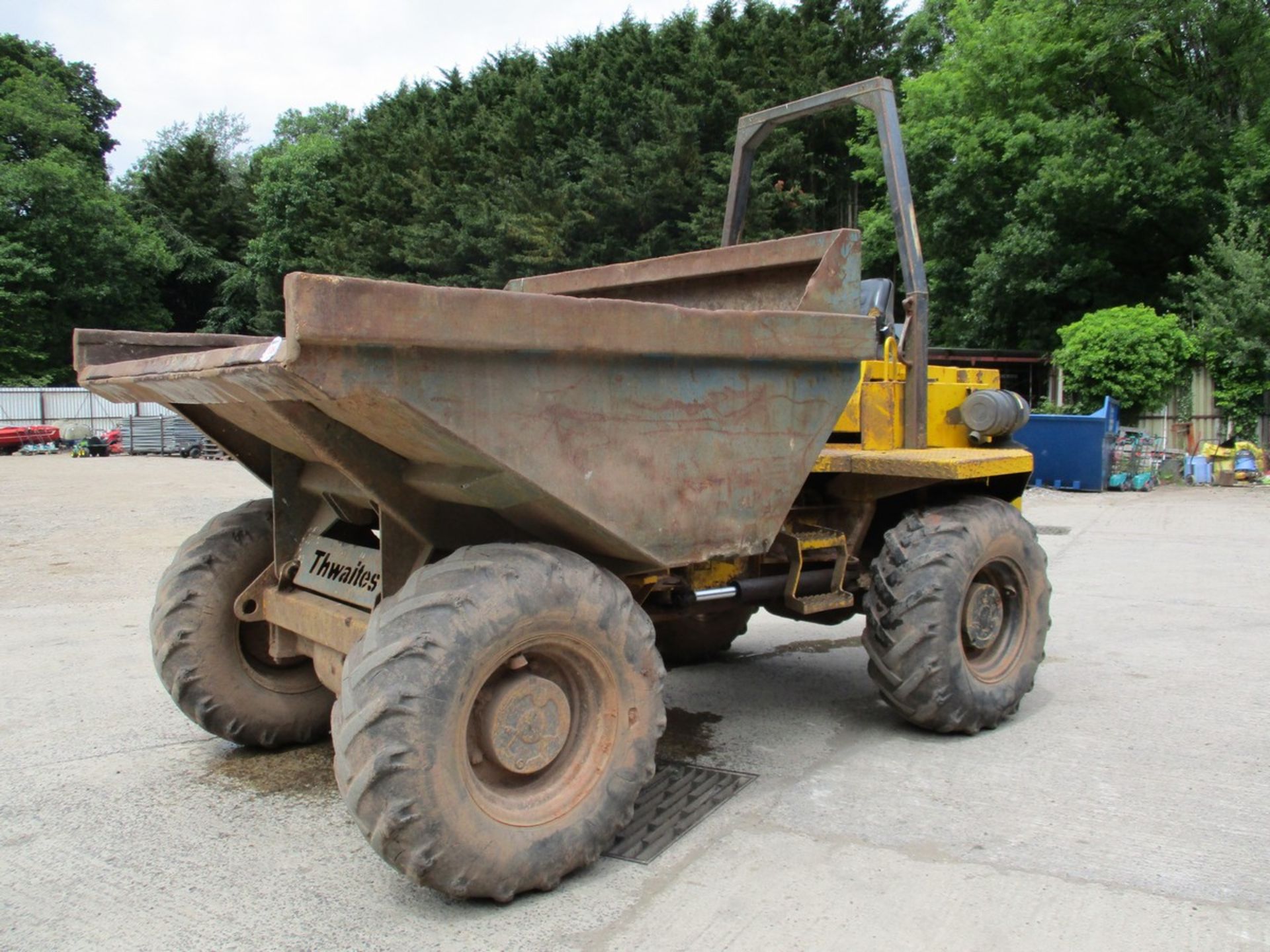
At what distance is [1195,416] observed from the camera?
67.8 ft

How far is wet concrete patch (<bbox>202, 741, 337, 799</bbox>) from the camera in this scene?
158 inches

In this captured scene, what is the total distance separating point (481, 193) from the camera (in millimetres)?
32219

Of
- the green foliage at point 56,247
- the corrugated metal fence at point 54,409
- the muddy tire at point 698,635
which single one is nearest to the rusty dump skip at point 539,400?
the muddy tire at point 698,635

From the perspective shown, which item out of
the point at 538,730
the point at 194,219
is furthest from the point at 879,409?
the point at 194,219

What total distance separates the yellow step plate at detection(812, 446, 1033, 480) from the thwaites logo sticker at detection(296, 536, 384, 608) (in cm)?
189

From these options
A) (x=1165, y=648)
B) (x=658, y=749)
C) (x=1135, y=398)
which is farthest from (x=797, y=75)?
(x=658, y=749)

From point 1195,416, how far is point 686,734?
19423 millimetres

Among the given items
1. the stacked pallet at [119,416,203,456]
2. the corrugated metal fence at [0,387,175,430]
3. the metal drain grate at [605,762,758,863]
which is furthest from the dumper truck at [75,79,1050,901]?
the corrugated metal fence at [0,387,175,430]

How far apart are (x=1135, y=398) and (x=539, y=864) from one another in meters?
19.9

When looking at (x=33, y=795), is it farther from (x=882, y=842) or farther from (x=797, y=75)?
(x=797, y=75)

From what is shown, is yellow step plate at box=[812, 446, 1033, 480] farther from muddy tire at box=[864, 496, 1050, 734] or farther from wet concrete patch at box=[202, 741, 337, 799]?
wet concrete patch at box=[202, 741, 337, 799]

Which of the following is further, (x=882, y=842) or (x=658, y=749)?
(x=658, y=749)

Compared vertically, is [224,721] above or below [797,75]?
below

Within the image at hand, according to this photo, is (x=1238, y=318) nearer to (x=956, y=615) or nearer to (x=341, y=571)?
(x=956, y=615)
